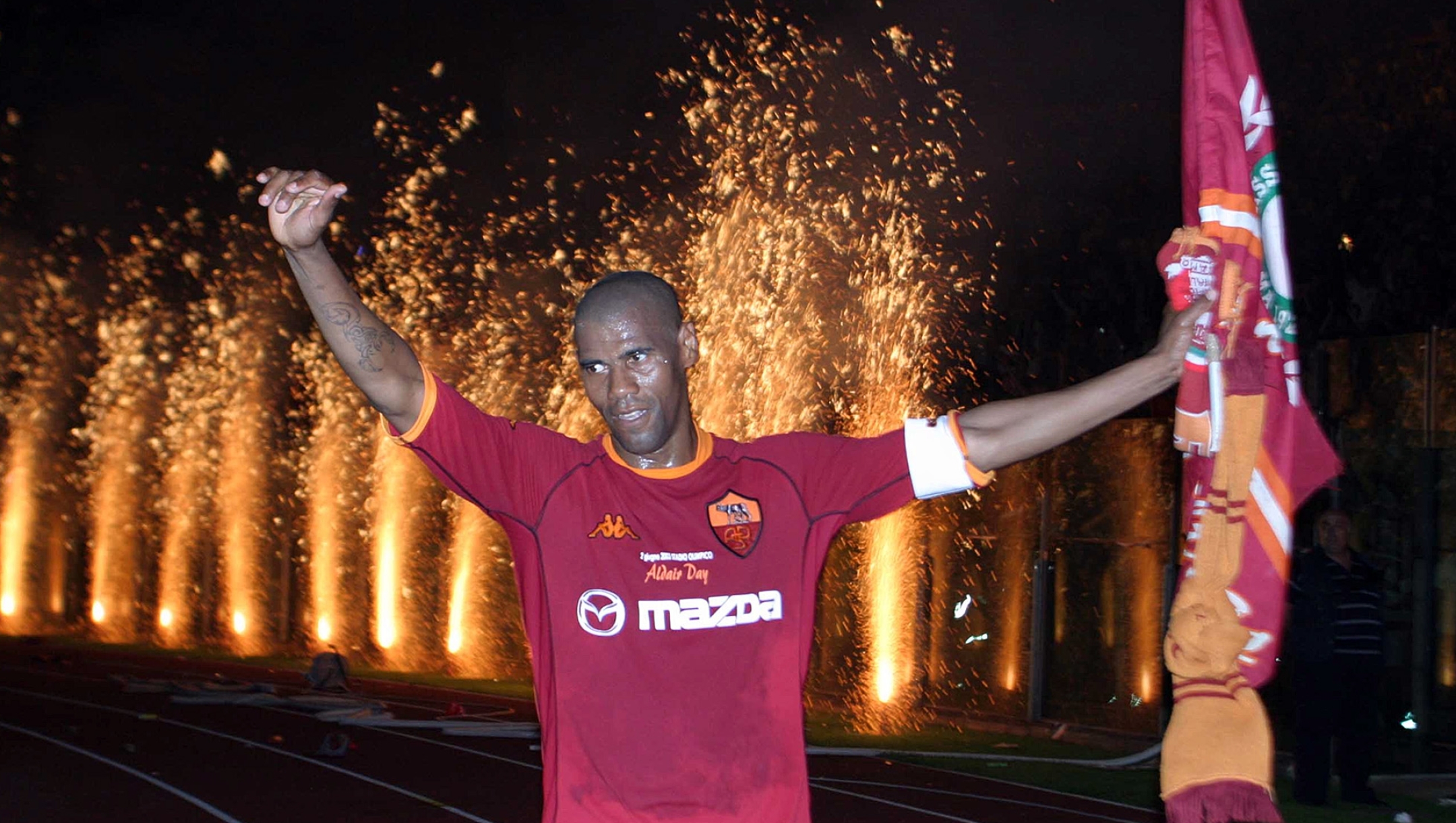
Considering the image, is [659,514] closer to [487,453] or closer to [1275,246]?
[487,453]

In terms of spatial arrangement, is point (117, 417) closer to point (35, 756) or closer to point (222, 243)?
point (222, 243)

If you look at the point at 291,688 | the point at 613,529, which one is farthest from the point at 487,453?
the point at 291,688

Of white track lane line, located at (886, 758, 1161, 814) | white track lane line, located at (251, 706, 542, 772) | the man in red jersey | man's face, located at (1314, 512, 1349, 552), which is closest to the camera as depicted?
the man in red jersey

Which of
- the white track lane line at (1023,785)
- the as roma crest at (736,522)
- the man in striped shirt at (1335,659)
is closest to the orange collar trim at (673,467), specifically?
the as roma crest at (736,522)

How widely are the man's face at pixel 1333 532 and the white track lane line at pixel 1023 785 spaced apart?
228 cm

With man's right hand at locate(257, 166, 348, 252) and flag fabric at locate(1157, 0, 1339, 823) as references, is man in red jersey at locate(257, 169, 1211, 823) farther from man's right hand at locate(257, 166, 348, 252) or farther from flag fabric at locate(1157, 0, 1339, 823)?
flag fabric at locate(1157, 0, 1339, 823)

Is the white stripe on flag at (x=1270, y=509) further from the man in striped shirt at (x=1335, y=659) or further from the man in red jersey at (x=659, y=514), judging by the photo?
the man in striped shirt at (x=1335, y=659)

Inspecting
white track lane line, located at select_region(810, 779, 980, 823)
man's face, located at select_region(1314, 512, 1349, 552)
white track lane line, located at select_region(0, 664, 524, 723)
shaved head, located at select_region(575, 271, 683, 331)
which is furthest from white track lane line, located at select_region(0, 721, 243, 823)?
shaved head, located at select_region(575, 271, 683, 331)

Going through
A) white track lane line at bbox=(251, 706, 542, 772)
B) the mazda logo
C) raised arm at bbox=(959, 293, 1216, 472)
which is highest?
raised arm at bbox=(959, 293, 1216, 472)

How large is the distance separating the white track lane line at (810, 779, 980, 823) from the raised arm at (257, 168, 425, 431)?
888 cm

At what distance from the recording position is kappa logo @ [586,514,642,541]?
3443 millimetres

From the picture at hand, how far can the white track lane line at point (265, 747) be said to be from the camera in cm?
1166

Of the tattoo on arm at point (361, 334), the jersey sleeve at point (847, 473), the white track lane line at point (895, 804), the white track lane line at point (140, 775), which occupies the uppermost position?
the tattoo on arm at point (361, 334)

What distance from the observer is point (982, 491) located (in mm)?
18922
